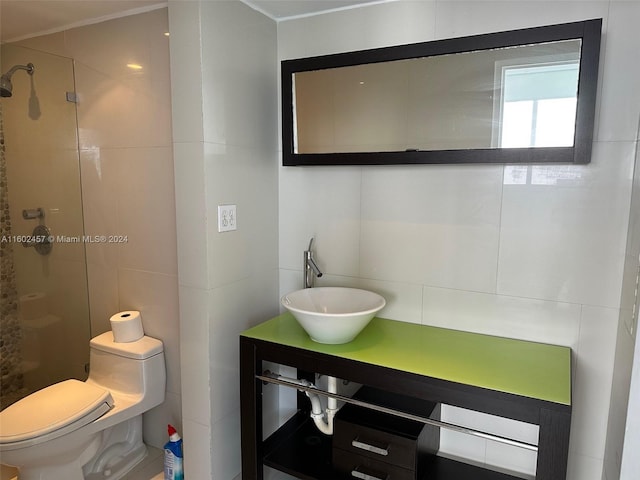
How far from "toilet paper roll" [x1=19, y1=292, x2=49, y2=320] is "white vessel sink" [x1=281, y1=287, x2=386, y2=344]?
150 cm

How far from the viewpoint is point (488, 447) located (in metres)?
1.73

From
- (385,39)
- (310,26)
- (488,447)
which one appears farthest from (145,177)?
(488,447)

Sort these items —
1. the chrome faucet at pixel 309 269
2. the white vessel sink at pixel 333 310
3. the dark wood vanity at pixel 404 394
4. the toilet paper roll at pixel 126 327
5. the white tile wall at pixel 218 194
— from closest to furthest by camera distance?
the dark wood vanity at pixel 404 394 → the white vessel sink at pixel 333 310 → the white tile wall at pixel 218 194 → the chrome faucet at pixel 309 269 → the toilet paper roll at pixel 126 327

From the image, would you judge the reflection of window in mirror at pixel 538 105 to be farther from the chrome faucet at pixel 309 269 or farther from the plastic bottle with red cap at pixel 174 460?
the plastic bottle with red cap at pixel 174 460

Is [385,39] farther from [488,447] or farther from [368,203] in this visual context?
[488,447]

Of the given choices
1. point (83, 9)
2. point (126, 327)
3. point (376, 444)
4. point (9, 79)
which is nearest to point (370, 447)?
point (376, 444)

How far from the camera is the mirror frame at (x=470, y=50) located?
1.36 meters

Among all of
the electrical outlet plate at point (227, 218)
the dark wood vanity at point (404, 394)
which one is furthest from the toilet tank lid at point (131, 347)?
the electrical outlet plate at point (227, 218)

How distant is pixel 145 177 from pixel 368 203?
1.07m

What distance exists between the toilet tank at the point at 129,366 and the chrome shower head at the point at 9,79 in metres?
1.29

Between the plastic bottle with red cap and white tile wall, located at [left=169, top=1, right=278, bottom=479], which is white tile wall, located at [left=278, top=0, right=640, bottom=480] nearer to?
white tile wall, located at [left=169, top=1, right=278, bottom=479]

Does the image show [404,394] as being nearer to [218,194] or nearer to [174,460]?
[218,194]

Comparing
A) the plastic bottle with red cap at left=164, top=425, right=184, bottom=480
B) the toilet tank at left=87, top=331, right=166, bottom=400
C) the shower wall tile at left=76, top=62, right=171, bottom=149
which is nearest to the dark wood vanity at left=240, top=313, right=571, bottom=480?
the plastic bottle with red cap at left=164, top=425, right=184, bottom=480

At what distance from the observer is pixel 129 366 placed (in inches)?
80.8
